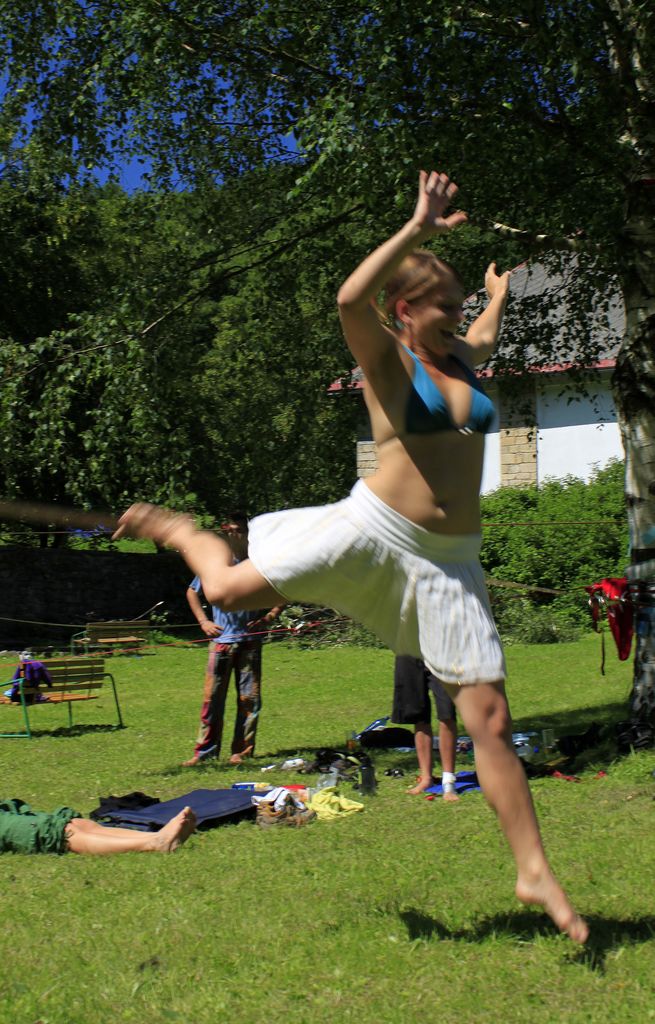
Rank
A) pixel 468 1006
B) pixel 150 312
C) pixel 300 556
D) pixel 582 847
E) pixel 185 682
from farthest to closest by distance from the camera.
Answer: pixel 185 682
pixel 150 312
pixel 582 847
pixel 300 556
pixel 468 1006

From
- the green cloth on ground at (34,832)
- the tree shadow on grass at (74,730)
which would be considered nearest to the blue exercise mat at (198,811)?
the green cloth on ground at (34,832)

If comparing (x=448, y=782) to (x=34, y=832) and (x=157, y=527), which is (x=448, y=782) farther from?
(x=157, y=527)

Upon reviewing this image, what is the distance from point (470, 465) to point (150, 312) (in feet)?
26.6

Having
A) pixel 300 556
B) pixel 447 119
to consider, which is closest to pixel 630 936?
pixel 300 556

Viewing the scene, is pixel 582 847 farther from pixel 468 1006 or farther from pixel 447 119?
pixel 447 119

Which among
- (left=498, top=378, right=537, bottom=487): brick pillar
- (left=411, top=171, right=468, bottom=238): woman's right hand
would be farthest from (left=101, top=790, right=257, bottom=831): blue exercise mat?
(left=498, top=378, right=537, bottom=487): brick pillar

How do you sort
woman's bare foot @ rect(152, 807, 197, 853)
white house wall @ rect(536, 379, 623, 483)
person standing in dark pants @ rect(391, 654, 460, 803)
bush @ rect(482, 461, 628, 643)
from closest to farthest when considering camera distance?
woman's bare foot @ rect(152, 807, 197, 853)
person standing in dark pants @ rect(391, 654, 460, 803)
bush @ rect(482, 461, 628, 643)
white house wall @ rect(536, 379, 623, 483)

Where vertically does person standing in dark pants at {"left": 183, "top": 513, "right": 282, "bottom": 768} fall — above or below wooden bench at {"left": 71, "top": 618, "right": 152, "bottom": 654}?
above

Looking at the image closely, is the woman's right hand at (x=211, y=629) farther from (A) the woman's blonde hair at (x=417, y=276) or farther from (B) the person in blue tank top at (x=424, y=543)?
(A) the woman's blonde hair at (x=417, y=276)

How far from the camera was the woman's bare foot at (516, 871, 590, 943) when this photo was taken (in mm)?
3549

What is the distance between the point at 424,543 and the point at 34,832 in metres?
3.39

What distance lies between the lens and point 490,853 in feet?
17.1

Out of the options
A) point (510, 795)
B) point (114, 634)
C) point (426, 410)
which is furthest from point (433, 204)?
point (114, 634)

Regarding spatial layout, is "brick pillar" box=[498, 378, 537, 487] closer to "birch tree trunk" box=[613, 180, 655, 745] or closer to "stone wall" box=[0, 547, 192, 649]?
"stone wall" box=[0, 547, 192, 649]
